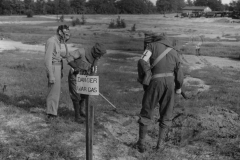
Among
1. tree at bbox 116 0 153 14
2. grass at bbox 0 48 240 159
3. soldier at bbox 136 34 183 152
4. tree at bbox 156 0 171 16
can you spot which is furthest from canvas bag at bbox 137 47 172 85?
tree at bbox 156 0 171 16

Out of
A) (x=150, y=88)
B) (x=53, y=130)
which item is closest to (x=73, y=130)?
(x=53, y=130)

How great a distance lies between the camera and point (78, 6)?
71.8 meters

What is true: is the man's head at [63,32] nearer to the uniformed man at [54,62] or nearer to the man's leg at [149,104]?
the uniformed man at [54,62]

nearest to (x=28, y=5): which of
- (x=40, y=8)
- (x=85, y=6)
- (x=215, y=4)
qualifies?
(x=40, y=8)

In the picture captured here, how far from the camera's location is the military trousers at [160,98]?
4.36m

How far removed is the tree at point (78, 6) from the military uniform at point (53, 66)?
211 ft

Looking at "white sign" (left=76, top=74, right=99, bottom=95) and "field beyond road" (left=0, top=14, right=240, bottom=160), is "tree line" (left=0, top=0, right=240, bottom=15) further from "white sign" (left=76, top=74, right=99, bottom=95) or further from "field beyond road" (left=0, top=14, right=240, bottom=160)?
"white sign" (left=76, top=74, right=99, bottom=95)

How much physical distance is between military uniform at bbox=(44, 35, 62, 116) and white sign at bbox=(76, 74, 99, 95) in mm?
1843

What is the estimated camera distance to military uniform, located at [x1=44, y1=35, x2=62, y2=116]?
17.1 ft

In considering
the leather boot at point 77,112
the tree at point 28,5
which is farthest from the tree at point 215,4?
the leather boot at point 77,112

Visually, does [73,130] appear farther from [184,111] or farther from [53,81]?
[184,111]

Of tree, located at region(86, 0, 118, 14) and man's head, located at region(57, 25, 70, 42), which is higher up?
tree, located at region(86, 0, 118, 14)

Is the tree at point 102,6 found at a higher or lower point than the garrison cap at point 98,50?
higher

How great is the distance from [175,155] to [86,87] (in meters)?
1.93
